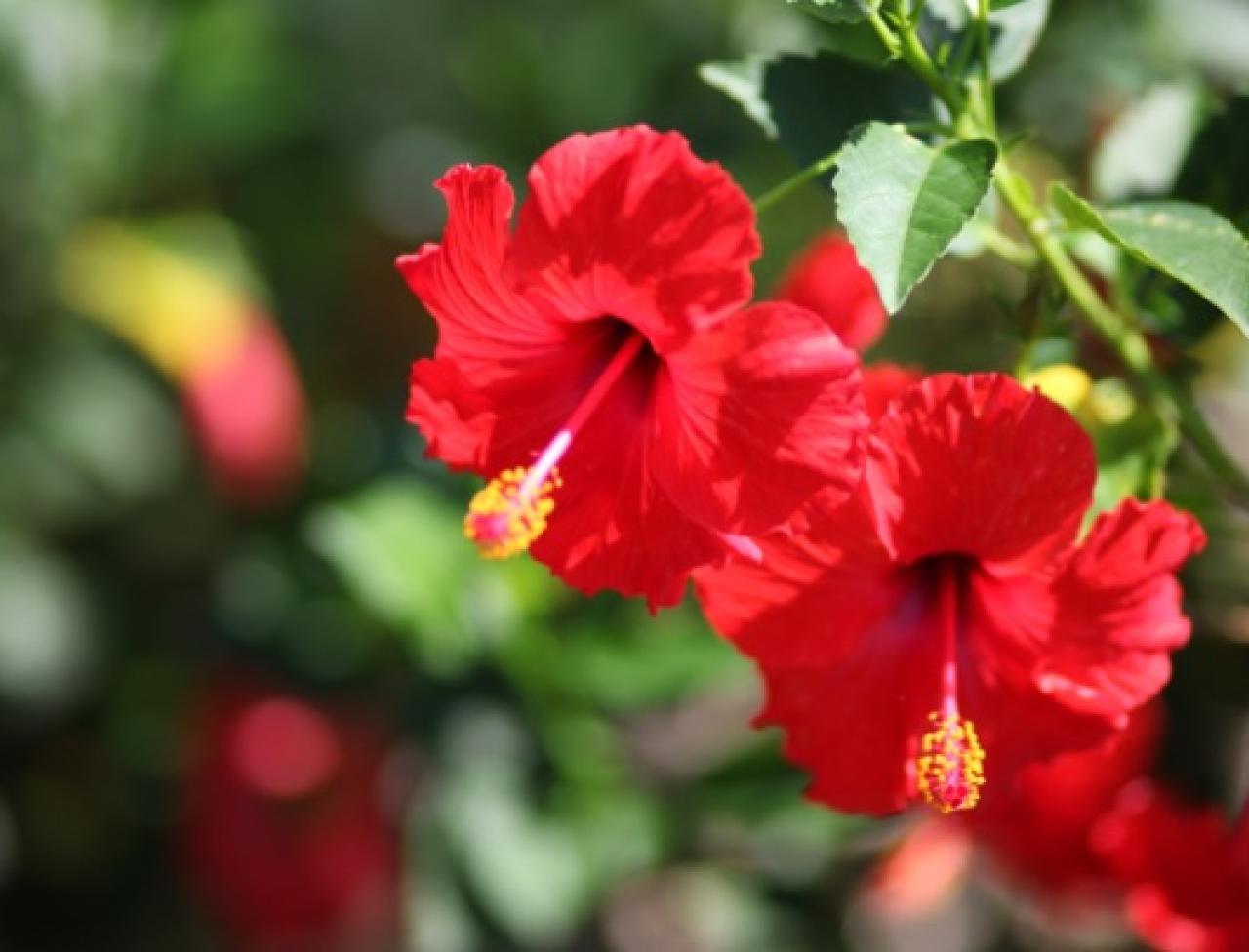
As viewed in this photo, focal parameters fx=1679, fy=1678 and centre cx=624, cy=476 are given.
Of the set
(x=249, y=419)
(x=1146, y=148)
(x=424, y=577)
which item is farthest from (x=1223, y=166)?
(x=249, y=419)

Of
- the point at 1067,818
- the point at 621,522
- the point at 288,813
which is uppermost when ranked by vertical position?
the point at 621,522

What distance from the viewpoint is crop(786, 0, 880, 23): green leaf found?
779 millimetres

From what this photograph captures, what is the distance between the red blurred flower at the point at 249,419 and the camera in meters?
2.01

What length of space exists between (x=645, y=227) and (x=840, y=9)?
14cm

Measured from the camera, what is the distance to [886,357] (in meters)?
1.59

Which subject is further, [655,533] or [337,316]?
[337,316]

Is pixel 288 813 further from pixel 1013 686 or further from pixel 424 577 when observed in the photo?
pixel 1013 686

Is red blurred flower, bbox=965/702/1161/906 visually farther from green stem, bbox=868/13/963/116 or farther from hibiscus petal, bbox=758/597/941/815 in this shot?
green stem, bbox=868/13/963/116

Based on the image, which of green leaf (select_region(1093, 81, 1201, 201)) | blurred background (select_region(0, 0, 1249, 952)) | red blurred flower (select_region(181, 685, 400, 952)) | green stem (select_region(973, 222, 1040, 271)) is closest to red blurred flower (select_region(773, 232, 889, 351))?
green stem (select_region(973, 222, 1040, 271))

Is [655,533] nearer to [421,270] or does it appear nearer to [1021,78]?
[421,270]

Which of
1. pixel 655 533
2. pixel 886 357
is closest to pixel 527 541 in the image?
pixel 655 533

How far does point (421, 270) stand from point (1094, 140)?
Result: 32.9 inches

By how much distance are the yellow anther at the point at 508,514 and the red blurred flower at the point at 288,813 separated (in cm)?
105

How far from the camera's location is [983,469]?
0.84 meters
